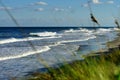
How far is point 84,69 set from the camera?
459 centimetres

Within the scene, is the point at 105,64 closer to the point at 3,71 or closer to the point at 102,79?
the point at 102,79

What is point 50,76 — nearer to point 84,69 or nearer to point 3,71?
point 84,69

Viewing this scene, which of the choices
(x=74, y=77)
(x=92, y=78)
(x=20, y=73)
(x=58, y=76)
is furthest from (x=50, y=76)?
(x=20, y=73)

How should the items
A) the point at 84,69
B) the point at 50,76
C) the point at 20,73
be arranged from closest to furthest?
1. the point at 84,69
2. the point at 50,76
3. the point at 20,73

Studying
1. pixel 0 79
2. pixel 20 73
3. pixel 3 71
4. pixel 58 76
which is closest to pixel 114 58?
pixel 58 76

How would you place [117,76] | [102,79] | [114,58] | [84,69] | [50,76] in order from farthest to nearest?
[114,58]
[50,76]
[84,69]
[102,79]
[117,76]

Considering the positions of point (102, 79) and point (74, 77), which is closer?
point (102, 79)

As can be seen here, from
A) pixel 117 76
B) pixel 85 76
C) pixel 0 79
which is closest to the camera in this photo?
pixel 117 76

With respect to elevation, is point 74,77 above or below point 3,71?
above

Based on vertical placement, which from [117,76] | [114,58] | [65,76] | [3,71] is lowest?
[3,71]

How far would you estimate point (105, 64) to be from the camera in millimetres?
4832

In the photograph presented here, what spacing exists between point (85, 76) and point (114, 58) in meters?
1.69

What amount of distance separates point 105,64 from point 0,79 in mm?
8959

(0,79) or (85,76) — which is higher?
(85,76)
